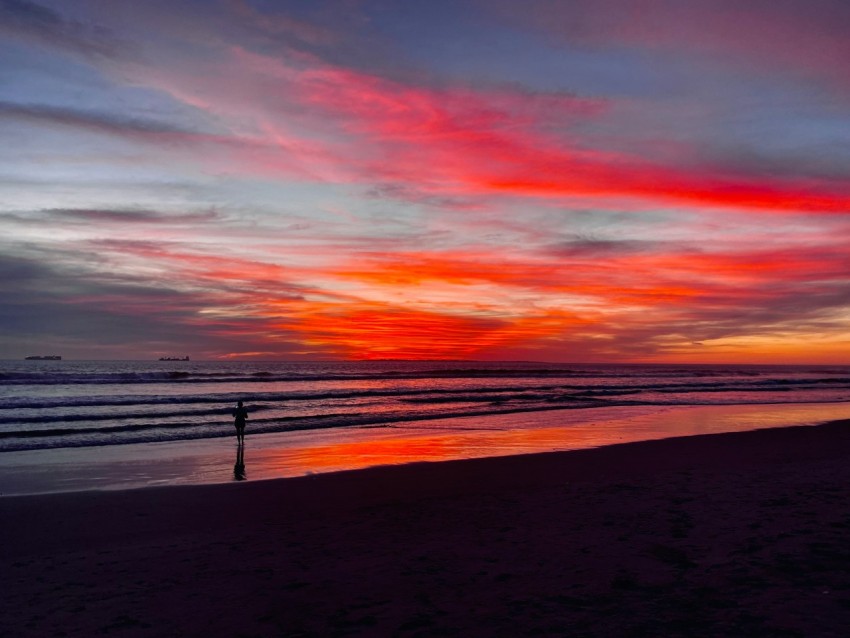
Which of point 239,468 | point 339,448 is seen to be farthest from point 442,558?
point 339,448

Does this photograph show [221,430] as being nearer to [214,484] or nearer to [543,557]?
[214,484]

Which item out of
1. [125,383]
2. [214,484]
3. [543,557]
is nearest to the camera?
[543,557]

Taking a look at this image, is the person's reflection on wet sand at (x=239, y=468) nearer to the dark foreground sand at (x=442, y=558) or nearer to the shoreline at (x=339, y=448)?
the shoreline at (x=339, y=448)

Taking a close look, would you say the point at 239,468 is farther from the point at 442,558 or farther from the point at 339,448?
the point at 442,558

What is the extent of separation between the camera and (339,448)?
20.9m

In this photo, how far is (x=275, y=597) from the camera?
696 cm

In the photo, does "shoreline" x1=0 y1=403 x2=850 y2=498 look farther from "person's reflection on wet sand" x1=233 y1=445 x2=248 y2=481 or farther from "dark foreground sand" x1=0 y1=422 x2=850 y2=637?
"dark foreground sand" x1=0 y1=422 x2=850 y2=637

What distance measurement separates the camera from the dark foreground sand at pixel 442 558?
20.6 feet

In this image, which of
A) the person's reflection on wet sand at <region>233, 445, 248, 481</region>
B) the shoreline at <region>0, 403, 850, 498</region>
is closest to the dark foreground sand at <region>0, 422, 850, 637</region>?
the person's reflection on wet sand at <region>233, 445, 248, 481</region>

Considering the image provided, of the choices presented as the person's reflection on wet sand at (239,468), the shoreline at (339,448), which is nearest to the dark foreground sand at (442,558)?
the person's reflection on wet sand at (239,468)

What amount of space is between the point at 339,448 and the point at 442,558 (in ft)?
42.8

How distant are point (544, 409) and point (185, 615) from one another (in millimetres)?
34020

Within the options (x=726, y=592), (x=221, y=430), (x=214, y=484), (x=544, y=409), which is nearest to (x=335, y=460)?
(x=214, y=484)

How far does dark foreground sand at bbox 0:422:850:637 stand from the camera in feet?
20.6
